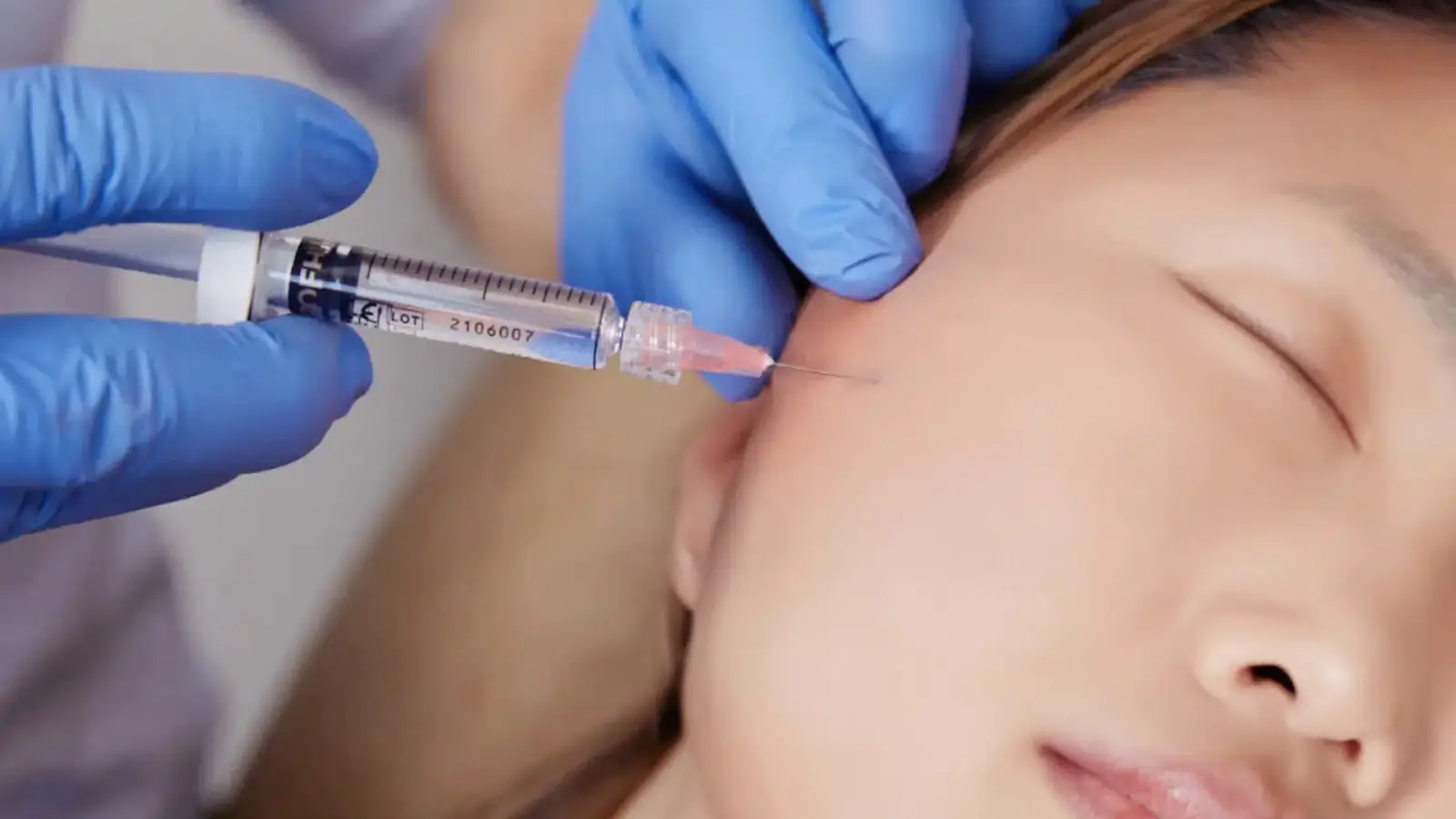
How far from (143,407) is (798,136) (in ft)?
1.52

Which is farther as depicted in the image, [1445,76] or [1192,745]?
[1445,76]

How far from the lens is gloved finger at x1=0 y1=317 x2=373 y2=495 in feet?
2.37

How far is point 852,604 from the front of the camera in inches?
29.0

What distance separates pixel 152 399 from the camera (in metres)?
0.76

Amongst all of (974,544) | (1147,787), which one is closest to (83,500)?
(974,544)

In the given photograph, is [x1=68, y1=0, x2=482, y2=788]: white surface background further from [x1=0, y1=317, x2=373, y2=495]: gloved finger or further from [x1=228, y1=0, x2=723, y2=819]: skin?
[x1=0, y1=317, x2=373, y2=495]: gloved finger

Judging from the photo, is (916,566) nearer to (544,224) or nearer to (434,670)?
(544,224)

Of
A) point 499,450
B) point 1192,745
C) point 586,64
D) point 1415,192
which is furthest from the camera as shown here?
point 499,450

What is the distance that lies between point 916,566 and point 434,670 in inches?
32.6

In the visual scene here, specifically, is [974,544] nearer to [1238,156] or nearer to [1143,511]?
[1143,511]

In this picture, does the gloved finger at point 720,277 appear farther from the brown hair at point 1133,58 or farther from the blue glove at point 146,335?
the blue glove at point 146,335

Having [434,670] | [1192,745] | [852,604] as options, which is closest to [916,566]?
[852,604]

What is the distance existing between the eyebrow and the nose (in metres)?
0.20

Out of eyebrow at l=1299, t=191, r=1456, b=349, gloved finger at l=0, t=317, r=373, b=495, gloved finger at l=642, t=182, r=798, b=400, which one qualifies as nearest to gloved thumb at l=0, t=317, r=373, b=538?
gloved finger at l=0, t=317, r=373, b=495
